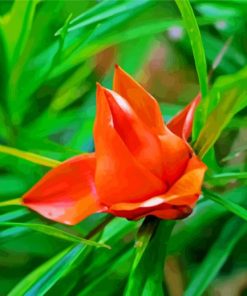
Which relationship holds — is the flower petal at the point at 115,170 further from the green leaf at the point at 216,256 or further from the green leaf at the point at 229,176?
the green leaf at the point at 216,256

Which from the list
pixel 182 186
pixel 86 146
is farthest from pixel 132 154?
pixel 86 146

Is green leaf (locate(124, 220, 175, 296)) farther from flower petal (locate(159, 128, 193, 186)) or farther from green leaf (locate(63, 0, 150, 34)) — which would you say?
green leaf (locate(63, 0, 150, 34))

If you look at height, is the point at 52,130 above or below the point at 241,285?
above

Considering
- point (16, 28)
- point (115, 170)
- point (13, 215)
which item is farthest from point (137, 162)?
point (16, 28)

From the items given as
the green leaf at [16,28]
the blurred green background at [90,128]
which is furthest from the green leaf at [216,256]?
the green leaf at [16,28]

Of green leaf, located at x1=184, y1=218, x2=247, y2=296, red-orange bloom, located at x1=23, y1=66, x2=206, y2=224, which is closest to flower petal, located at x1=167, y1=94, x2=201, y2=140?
red-orange bloom, located at x1=23, y1=66, x2=206, y2=224

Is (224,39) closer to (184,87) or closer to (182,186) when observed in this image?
(184,87)
